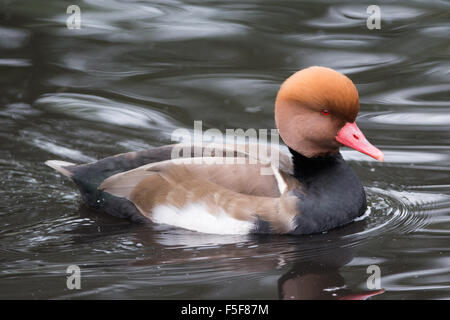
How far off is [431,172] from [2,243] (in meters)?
3.42

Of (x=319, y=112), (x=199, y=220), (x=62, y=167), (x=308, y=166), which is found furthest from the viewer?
(x=62, y=167)

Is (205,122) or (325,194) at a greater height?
(205,122)

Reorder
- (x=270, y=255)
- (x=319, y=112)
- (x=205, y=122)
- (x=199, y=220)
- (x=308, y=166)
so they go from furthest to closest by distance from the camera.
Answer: (x=205, y=122), (x=308, y=166), (x=199, y=220), (x=319, y=112), (x=270, y=255)

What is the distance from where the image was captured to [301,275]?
5.14m

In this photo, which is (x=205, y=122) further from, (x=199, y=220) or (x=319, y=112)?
(x=319, y=112)

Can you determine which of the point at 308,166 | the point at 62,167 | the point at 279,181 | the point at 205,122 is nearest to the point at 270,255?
the point at 279,181

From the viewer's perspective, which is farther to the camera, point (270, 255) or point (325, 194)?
point (325, 194)

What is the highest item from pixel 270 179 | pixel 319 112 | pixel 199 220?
pixel 319 112

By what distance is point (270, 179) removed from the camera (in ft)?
19.1

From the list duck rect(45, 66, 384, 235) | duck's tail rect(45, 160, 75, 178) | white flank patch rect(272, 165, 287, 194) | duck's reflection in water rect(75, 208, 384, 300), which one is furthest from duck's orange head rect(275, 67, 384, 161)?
duck's tail rect(45, 160, 75, 178)

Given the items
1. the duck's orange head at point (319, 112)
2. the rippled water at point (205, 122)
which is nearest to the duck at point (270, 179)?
the duck's orange head at point (319, 112)

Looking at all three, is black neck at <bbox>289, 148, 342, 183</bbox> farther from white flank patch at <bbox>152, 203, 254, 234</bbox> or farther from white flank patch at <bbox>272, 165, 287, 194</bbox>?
white flank patch at <bbox>152, 203, 254, 234</bbox>

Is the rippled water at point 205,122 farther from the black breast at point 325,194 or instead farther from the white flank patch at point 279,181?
the white flank patch at point 279,181

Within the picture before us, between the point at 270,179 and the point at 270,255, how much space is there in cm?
63
